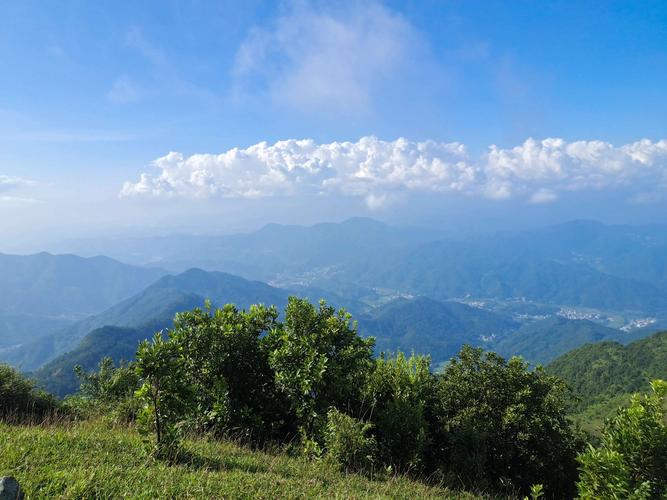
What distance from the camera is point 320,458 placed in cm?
982

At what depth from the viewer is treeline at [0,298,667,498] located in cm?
1087

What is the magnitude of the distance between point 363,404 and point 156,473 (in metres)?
7.26

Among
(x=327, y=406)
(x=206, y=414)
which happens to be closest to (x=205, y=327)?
(x=206, y=414)

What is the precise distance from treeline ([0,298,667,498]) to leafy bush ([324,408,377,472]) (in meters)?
0.03

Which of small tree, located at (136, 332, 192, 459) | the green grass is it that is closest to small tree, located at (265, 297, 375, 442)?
the green grass

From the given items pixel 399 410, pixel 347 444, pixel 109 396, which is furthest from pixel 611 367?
pixel 109 396

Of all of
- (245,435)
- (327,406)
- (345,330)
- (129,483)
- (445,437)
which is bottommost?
(445,437)

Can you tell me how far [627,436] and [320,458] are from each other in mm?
6977

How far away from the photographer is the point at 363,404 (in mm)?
12672

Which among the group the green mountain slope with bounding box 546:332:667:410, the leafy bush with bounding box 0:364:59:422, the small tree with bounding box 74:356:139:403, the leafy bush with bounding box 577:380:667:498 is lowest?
the green mountain slope with bounding box 546:332:667:410

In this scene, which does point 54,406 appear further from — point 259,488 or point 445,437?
point 445,437

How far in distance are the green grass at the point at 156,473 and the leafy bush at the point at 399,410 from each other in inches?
56.4

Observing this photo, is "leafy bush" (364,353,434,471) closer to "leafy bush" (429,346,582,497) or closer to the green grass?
"leafy bush" (429,346,582,497)

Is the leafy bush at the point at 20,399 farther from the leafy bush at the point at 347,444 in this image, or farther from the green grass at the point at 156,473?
the leafy bush at the point at 347,444
